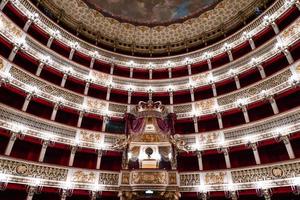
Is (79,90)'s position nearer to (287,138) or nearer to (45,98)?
(45,98)

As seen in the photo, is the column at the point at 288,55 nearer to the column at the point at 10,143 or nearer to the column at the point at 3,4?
the column at the point at 10,143

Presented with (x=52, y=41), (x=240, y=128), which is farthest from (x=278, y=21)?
(x=52, y=41)

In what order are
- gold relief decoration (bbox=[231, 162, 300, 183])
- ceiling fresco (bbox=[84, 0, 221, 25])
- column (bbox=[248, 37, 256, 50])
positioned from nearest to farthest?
1. gold relief decoration (bbox=[231, 162, 300, 183])
2. column (bbox=[248, 37, 256, 50])
3. ceiling fresco (bbox=[84, 0, 221, 25])

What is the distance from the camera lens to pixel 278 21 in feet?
62.6

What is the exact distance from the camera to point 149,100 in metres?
20.9

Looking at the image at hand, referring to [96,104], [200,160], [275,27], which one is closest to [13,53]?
[96,104]

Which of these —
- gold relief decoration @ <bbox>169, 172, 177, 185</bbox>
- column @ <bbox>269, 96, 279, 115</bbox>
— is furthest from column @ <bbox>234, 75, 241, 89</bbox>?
gold relief decoration @ <bbox>169, 172, 177, 185</bbox>

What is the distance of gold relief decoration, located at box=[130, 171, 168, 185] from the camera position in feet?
46.0

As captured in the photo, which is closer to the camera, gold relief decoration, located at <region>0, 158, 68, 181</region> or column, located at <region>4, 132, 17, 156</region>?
gold relief decoration, located at <region>0, 158, 68, 181</region>

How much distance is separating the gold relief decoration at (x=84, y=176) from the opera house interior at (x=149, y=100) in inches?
2.9

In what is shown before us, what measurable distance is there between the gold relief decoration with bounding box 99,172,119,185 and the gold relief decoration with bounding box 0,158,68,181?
8.82ft

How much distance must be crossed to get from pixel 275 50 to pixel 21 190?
22.2m

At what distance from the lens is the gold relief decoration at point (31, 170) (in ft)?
46.0

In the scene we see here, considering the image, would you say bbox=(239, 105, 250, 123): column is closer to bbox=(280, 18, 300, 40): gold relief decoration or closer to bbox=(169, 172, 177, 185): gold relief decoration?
bbox=(280, 18, 300, 40): gold relief decoration
